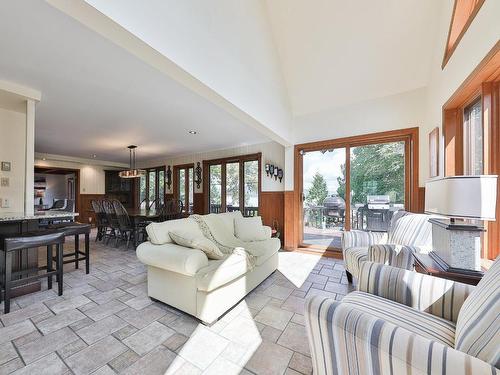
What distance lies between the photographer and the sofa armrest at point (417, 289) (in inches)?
46.9

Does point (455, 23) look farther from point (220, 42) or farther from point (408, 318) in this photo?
point (408, 318)

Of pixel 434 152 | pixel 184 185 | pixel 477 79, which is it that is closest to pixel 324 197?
pixel 434 152

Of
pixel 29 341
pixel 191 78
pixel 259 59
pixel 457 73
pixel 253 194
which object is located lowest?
pixel 29 341

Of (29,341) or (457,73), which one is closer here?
(29,341)

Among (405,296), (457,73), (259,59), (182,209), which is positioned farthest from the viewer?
(182,209)

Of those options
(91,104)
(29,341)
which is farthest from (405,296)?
(91,104)

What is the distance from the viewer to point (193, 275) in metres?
1.88

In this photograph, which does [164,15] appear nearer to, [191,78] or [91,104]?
[191,78]

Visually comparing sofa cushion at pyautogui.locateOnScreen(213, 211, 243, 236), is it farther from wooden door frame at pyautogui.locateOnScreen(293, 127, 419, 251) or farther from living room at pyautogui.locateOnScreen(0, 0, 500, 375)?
wooden door frame at pyautogui.locateOnScreen(293, 127, 419, 251)

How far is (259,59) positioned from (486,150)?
2.57m

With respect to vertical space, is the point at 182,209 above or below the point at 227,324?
above

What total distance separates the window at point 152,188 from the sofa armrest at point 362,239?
654cm

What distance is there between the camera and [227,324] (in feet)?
6.32

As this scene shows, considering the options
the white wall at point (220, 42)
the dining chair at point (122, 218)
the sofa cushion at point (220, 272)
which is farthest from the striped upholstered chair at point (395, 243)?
the dining chair at point (122, 218)
